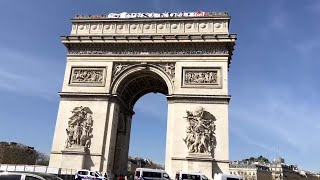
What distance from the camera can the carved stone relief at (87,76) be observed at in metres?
27.7

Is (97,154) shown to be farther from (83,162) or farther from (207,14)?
(207,14)

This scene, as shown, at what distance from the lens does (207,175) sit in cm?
2333

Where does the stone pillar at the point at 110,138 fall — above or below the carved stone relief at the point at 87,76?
below

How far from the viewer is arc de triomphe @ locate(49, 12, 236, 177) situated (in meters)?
Result: 24.7

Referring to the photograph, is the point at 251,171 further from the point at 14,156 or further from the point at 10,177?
the point at 10,177

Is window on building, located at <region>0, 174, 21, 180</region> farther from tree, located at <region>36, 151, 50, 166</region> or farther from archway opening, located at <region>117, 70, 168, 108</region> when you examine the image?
tree, located at <region>36, 151, 50, 166</region>

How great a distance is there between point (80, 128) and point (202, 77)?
10685 mm

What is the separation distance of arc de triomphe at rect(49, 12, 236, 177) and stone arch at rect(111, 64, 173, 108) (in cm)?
8

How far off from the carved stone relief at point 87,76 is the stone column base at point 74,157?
5668 mm

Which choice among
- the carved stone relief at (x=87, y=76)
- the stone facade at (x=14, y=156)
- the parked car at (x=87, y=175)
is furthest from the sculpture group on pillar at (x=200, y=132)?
the stone facade at (x=14, y=156)

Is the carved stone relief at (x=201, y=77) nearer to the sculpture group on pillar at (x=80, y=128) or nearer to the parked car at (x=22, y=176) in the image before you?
the sculpture group on pillar at (x=80, y=128)

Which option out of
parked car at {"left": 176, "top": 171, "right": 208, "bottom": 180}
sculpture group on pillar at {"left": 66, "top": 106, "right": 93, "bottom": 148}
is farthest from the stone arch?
parked car at {"left": 176, "top": 171, "right": 208, "bottom": 180}

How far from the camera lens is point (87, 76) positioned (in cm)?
2797

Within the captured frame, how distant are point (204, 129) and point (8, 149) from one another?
52300 mm
